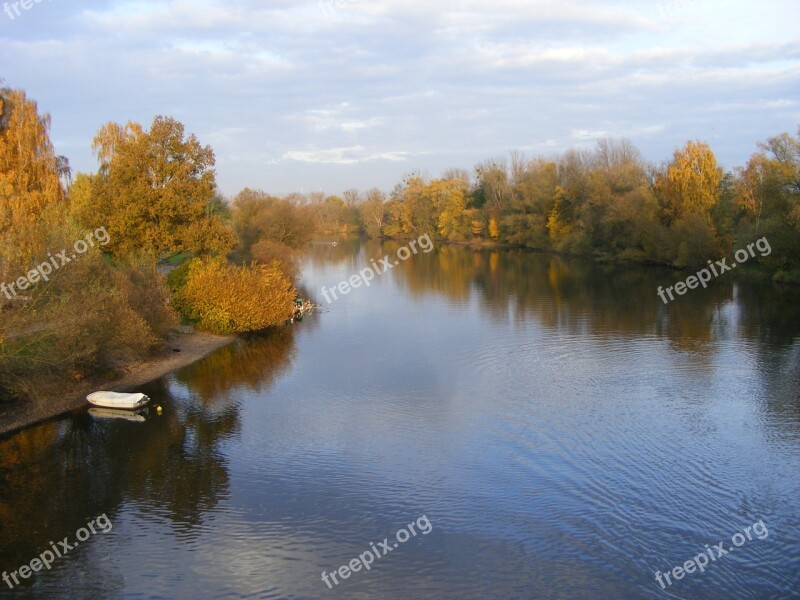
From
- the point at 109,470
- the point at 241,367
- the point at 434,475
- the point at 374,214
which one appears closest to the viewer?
the point at 434,475

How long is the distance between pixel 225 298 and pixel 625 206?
38355mm

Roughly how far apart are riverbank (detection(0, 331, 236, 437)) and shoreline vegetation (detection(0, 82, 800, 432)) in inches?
3.5

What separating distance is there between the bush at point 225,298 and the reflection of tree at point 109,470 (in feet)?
25.3

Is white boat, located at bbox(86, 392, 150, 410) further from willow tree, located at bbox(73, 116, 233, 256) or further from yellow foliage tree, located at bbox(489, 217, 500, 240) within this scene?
yellow foliage tree, located at bbox(489, 217, 500, 240)

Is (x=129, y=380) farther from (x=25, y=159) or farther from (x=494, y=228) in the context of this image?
(x=494, y=228)

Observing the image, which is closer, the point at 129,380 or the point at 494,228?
the point at 129,380

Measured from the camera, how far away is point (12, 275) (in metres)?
18.0

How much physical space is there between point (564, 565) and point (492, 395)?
372 inches

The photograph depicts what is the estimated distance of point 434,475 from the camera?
1537 cm

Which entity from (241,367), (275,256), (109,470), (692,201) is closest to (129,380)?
(241,367)

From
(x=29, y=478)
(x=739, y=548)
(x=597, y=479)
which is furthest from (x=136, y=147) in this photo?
(x=739, y=548)

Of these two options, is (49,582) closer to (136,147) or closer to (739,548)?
(739,548)

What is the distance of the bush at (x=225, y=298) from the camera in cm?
2964

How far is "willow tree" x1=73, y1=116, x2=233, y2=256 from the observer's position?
101 feet
